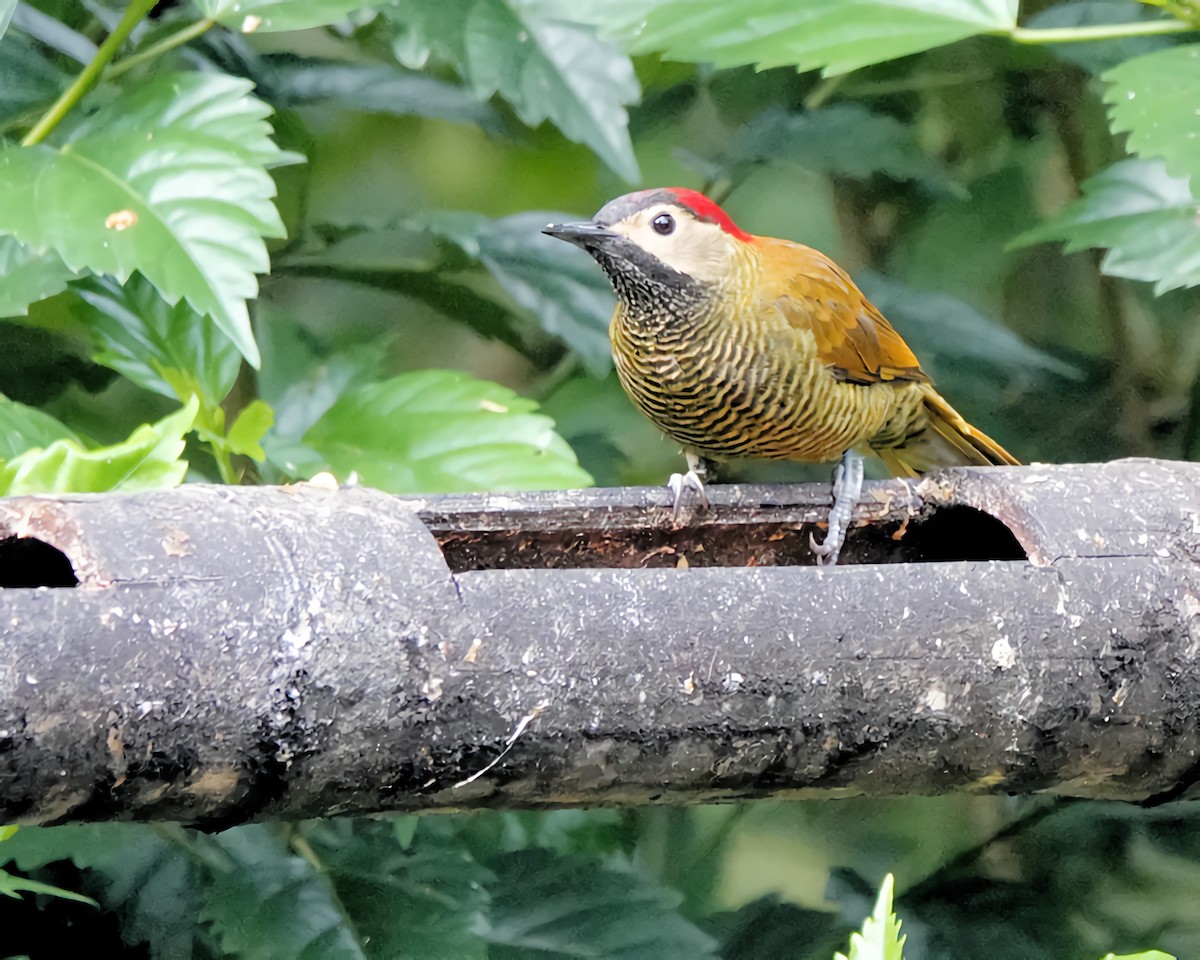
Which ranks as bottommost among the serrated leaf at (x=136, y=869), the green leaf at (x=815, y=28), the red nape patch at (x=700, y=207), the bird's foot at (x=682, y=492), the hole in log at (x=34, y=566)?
the serrated leaf at (x=136, y=869)

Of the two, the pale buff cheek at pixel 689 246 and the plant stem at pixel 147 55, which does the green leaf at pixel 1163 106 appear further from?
the plant stem at pixel 147 55

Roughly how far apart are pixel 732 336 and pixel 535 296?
33 centimetres

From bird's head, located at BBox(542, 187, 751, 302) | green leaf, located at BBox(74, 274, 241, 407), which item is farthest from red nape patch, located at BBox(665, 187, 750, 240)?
green leaf, located at BBox(74, 274, 241, 407)

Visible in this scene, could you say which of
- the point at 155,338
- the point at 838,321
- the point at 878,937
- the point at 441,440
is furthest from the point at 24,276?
the point at 878,937

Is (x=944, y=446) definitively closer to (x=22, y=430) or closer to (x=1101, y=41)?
(x=1101, y=41)

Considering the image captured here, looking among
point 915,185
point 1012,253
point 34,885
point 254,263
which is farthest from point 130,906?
point 1012,253

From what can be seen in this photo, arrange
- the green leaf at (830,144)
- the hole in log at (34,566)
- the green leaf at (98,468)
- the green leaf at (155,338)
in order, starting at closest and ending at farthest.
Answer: the hole in log at (34,566), the green leaf at (98,468), the green leaf at (155,338), the green leaf at (830,144)

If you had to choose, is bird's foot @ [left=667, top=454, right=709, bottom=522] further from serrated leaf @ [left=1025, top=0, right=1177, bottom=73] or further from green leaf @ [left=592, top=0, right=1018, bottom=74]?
serrated leaf @ [left=1025, top=0, right=1177, bottom=73]

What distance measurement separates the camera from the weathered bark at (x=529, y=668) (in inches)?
19.4

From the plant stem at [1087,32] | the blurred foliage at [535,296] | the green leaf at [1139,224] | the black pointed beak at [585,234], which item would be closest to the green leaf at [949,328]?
the blurred foliage at [535,296]

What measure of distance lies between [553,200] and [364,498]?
0.93m

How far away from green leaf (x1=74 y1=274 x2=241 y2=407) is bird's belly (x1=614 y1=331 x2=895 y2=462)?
374mm

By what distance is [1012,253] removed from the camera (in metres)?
1.58

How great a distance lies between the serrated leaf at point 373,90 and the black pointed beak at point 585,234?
40cm
